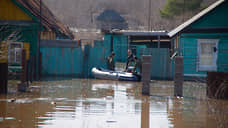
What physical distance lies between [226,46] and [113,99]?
1061 cm

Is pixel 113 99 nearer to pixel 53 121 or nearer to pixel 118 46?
pixel 53 121

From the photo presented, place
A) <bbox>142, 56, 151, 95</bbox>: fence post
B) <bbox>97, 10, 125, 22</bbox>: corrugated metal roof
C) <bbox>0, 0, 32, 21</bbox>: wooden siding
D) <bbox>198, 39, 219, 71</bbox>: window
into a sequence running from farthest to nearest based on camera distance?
1. <bbox>97, 10, 125, 22</bbox>: corrugated metal roof
2. <bbox>0, 0, 32, 21</bbox>: wooden siding
3. <bbox>198, 39, 219, 71</bbox>: window
4. <bbox>142, 56, 151, 95</bbox>: fence post

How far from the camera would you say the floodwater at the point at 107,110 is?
9.60m

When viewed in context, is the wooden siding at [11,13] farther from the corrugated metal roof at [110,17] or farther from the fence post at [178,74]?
the corrugated metal roof at [110,17]

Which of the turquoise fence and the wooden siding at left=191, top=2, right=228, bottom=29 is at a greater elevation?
the wooden siding at left=191, top=2, right=228, bottom=29

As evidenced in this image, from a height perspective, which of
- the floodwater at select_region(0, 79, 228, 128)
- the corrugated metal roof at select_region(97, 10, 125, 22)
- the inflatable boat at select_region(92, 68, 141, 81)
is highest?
the corrugated metal roof at select_region(97, 10, 125, 22)

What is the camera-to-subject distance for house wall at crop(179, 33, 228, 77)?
21922mm

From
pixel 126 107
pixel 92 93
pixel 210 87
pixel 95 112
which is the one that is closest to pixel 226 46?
pixel 210 87

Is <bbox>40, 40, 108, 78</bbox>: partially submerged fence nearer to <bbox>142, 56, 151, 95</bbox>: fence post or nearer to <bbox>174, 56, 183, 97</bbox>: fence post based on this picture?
<bbox>142, 56, 151, 95</bbox>: fence post

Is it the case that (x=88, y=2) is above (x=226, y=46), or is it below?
above

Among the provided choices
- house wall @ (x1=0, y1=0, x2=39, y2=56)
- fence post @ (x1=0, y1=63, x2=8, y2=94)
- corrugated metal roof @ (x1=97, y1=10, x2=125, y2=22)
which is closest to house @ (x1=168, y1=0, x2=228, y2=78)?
house wall @ (x1=0, y1=0, x2=39, y2=56)

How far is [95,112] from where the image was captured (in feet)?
36.1

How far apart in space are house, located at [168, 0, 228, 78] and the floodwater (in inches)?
259

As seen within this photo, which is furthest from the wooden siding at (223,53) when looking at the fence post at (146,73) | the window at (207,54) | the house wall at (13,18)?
the house wall at (13,18)
